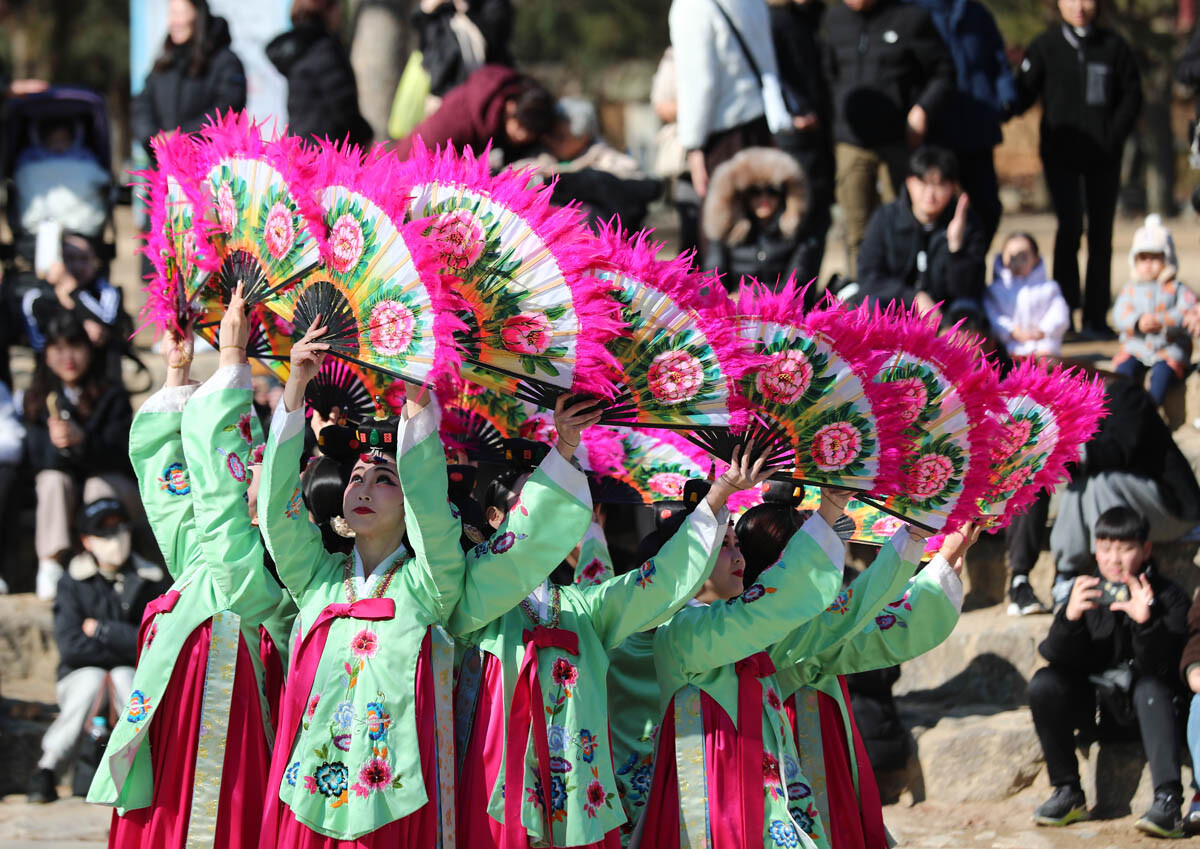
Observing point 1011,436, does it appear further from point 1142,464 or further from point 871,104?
point 871,104

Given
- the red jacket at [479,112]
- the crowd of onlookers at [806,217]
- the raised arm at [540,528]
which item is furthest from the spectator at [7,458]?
the raised arm at [540,528]

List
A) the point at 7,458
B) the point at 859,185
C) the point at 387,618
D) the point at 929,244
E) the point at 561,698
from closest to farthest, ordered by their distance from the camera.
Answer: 1. the point at 387,618
2. the point at 561,698
3. the point at 7,458
4. the point at 929,244
5. the point at 859,185

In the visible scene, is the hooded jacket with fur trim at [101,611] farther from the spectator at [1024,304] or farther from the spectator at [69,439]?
the spectator at [1024,304]

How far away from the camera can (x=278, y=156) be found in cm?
406

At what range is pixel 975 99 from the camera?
27.3 feet

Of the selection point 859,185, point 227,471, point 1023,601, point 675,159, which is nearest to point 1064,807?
point 1023,601

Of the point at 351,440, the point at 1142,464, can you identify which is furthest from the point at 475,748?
the point at 1142,464

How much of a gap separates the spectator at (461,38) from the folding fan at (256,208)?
4.29m

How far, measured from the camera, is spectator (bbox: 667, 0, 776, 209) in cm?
799

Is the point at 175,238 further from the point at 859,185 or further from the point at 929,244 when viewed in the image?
the point at 859,185

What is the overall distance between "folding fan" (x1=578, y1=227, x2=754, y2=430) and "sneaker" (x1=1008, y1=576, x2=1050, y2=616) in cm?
278

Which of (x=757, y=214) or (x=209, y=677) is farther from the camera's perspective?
(x=757, y=214)

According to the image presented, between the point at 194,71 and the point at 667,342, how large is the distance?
5.15 metres

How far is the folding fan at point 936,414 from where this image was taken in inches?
166
